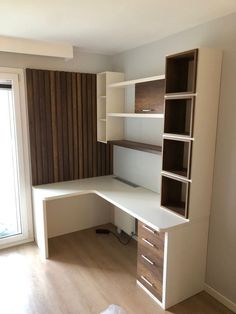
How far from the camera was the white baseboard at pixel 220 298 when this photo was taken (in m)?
2.22

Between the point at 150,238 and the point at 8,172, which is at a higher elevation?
the point at 8,172

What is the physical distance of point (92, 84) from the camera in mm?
3451

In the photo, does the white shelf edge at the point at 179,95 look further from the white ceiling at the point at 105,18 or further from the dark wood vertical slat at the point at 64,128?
the dark wood vertical slat at the point at 64,128

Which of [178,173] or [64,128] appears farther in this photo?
[64,128]

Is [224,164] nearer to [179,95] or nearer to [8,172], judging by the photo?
[179,95]

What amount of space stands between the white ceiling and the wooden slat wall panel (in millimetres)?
581

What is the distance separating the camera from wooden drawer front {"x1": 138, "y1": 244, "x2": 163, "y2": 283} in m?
2.23

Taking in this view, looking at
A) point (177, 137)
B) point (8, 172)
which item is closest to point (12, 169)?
point (8, 172)

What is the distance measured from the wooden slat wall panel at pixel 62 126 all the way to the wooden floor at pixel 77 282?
91 cm

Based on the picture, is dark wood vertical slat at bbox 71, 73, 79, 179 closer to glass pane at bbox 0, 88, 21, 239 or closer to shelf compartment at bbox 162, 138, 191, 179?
glass pane at bbox 0, 88, 21, 239

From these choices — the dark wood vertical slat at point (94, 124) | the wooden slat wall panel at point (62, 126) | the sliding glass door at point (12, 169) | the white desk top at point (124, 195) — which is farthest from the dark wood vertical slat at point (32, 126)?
the dark wood vertical slat at point (94, 124)

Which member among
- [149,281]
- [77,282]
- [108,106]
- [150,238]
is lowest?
[77,282]

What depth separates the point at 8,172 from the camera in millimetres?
3217

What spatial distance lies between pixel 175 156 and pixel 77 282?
1.60m
